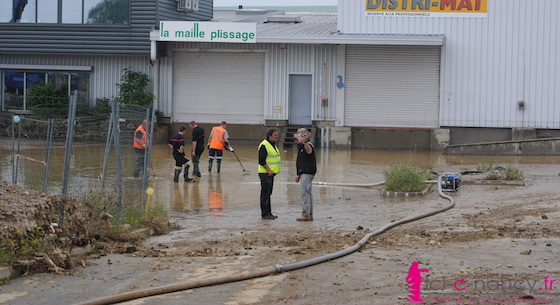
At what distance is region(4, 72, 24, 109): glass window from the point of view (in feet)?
114

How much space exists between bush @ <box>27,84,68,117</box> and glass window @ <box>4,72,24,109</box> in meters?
1.66

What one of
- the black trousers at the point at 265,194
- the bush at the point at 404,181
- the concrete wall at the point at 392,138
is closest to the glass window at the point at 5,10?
the concrete wall at the point at 392,138

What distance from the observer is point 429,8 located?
31344 mm

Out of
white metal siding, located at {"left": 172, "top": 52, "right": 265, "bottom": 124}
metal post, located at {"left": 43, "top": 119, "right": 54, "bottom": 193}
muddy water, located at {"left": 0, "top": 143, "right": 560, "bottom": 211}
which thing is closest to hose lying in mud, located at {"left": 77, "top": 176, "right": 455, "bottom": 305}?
muddy water, located at {"left": 0, "top": 143, "right": 560, "bottom": 211}

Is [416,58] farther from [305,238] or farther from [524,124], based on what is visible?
[305,238]

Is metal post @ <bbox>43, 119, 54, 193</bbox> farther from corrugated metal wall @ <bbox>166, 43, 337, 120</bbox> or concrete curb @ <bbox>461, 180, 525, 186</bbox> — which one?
corrugated metal wall @ <bbox>166, 43, 337, 120</bbox>

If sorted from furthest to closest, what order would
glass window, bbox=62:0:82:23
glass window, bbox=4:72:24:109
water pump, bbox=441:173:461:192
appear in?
glass window, bbox=4:72:24:109
glass window, bbox=62:0:82:23
water pump, bbox=441:173:461:192

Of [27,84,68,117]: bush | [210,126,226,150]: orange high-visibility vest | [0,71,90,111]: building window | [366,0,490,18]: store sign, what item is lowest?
[210,126,226,150]: orange high-visibility vest

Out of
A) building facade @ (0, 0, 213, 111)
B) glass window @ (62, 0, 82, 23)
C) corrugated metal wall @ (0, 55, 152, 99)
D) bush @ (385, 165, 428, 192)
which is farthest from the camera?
corrugated metal wall @ (0, 55, 152, 99)

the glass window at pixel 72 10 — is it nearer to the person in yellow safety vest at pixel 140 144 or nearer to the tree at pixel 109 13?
the tree at pixel 109 13

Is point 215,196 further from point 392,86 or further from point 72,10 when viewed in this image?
point 72,10

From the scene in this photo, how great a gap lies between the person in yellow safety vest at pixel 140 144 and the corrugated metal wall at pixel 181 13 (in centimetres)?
1998

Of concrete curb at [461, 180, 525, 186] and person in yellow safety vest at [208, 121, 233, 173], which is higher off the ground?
person in yellow safety vest at [208, 121, 233, 173]

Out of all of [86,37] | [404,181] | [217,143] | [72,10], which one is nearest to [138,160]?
[404,181]
